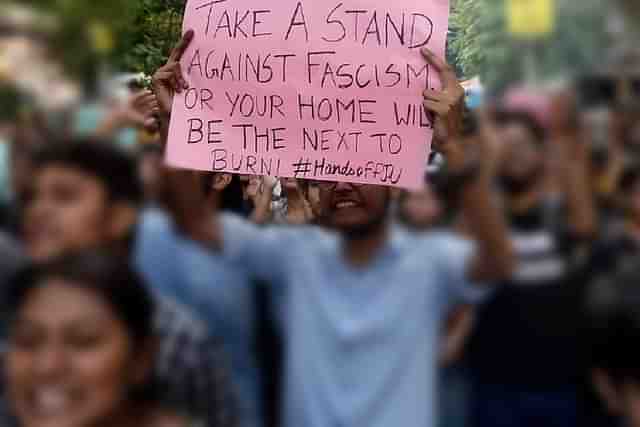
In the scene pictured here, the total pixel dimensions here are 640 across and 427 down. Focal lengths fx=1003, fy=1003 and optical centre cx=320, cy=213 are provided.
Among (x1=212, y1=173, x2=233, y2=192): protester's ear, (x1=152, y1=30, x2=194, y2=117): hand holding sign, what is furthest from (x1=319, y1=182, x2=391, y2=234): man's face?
(x1=152, y1=30, x2=194, y2=117): hand holding sign

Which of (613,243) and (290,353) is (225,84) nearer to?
(290,353)

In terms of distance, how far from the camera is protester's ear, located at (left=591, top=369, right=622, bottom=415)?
104cm

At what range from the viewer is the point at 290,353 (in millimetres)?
1025

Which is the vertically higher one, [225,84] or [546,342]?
[225,84]

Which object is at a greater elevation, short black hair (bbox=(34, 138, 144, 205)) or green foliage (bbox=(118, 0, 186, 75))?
green foliage (bbox=(118, 0, 186, 75))

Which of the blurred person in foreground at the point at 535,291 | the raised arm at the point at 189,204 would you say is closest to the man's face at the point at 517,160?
the blurred person in foreground at the point at 535,291

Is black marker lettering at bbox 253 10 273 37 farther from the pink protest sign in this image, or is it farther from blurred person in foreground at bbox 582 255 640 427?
blurred person in foreground at bbox 582 255 640 427

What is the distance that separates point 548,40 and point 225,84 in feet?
1.37

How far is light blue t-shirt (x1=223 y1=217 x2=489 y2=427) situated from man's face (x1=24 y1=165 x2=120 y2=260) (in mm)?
143

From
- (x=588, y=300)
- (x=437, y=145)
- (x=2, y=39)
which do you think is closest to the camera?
(x=2, y=39)

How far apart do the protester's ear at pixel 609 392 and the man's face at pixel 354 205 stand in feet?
0.96

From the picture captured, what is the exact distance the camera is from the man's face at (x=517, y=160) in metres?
1.09

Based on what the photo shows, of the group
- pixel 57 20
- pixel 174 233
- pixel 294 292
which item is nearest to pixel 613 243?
pixel 294 292

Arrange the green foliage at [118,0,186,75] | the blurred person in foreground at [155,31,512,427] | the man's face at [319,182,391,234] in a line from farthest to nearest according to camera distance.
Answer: the green foliage at [118,0,186,75]
the man's face at [319,182,391,234]
the blurred person in foreground at [155,31,512,427]
